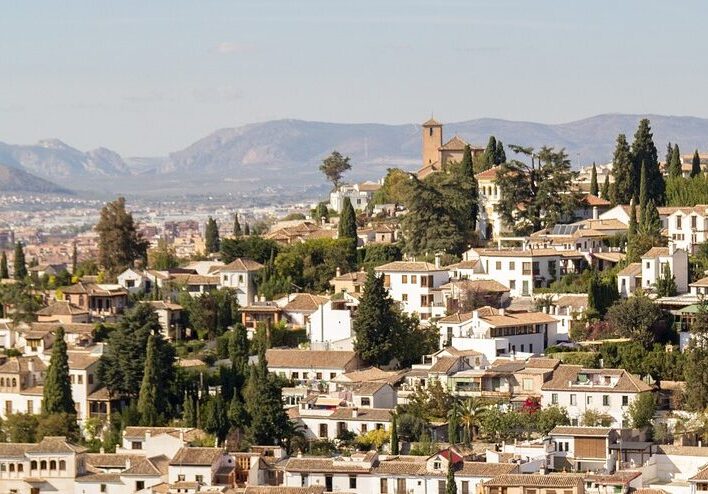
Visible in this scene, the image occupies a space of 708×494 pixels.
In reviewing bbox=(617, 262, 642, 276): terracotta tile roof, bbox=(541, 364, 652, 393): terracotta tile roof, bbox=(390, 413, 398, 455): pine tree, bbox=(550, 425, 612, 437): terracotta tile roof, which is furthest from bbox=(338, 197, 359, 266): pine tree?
bbox=(550, 425, 612, 437): terracotta tile roof

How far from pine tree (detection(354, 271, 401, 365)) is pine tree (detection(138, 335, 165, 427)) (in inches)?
212

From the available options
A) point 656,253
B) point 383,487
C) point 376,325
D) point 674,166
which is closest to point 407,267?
point 376,325

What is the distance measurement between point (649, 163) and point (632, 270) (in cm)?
865

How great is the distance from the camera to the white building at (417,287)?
51250 mm

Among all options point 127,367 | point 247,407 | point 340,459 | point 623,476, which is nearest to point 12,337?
point 127,367

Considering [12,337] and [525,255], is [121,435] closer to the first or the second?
[12,337]

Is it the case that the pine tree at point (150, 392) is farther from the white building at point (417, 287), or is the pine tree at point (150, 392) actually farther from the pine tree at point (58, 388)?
the white building at point (417, 287)

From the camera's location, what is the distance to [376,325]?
47.3m

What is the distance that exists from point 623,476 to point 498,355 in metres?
8.76

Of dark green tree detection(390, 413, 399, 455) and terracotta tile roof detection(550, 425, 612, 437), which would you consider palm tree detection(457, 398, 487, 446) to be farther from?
terracotta tile roof detection(550, 425, 612, 437)

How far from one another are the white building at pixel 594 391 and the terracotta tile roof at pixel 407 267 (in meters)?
8.35

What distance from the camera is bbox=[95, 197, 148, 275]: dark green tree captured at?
59062 millimetres

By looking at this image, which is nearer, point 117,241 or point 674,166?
point 117,241

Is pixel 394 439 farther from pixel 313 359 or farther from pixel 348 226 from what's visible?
pixel 348 226
